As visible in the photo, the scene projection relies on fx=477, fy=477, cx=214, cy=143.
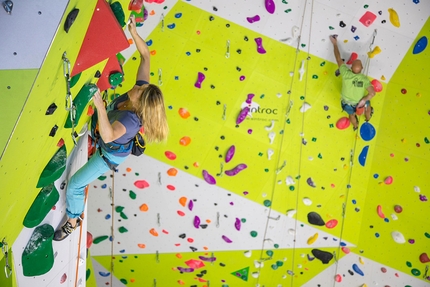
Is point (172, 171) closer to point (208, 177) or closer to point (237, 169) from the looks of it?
point (208, 177)

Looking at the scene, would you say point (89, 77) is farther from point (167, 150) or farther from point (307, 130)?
point (307, 130)

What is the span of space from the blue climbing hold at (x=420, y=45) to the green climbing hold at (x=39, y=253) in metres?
3.00

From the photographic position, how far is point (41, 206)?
2.43 m

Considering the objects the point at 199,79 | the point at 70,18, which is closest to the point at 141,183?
the point at 199,79

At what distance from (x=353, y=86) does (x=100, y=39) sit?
7.70ft

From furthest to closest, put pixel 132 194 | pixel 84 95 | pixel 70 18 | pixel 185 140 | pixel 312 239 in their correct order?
pixel 312 239, pixel 132 194, pixel 185 140, pixel 84 95, pixel 70 18

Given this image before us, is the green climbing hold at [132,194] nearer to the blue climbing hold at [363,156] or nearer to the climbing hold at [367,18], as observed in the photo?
the blue climbing hold at [363,156]

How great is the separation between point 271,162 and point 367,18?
1430 millimetres

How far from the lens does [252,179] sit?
4293 mm

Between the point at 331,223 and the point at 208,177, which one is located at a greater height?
the point at 208,177

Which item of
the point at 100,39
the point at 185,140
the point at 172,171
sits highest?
the point at 100,39

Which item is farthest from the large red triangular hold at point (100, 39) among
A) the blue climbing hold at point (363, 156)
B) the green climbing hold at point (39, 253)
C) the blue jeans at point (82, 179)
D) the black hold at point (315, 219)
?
the black hold at point (315, 219)

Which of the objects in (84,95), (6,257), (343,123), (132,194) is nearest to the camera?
(6,257)

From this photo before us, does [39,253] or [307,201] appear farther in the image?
[307,201]
